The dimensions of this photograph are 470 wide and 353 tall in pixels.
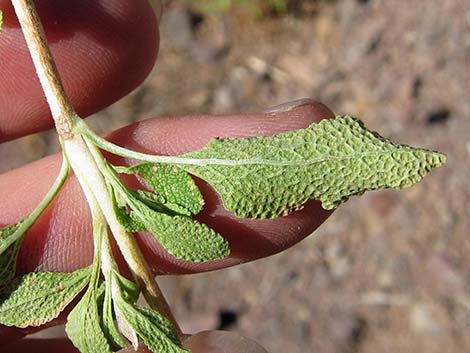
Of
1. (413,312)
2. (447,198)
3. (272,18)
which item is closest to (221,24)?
(272,18)

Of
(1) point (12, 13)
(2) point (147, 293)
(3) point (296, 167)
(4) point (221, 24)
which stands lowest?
(2) point (147, 293)

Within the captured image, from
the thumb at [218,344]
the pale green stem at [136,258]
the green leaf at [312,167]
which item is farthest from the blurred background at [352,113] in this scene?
the green leaf at [312,167]

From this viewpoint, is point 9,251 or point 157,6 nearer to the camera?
point 9,251

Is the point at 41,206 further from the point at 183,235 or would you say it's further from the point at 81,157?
the point at 183,235

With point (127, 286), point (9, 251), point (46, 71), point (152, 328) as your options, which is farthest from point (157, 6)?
point (152, 328)

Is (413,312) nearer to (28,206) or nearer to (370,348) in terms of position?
Result: (370,348)

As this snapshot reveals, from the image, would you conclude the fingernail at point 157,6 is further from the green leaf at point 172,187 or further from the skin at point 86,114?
the green leaf at point 172,187
